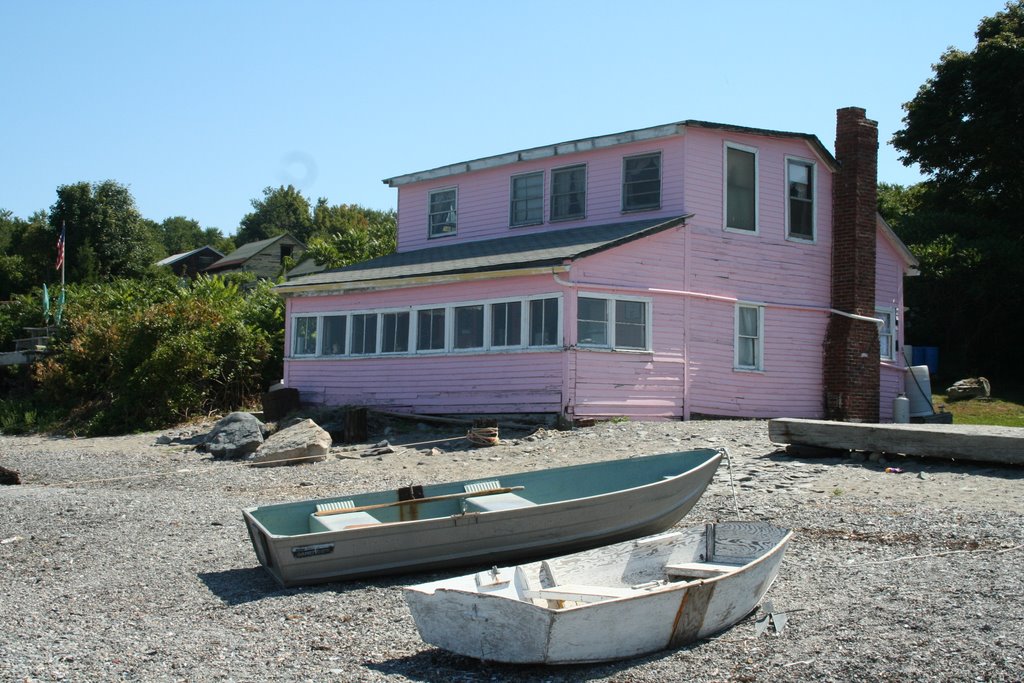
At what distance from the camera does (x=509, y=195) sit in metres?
23.3

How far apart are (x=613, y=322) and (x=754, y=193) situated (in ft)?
15.0

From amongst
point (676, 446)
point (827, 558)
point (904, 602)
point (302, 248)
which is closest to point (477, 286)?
point (676, 446)

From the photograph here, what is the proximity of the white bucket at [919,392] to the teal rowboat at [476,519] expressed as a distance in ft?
44.2

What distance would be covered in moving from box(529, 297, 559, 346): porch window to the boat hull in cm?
1126

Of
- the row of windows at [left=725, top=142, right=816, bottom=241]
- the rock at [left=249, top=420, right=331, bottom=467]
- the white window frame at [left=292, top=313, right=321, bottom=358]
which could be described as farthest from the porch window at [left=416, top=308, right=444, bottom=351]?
the row of windows at [left=725, top=142, right=816, bottom=241]

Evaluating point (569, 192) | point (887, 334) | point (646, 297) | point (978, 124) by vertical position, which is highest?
point (978, 124)

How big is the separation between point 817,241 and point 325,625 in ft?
53.3

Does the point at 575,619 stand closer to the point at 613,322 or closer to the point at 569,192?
the point at 613,322

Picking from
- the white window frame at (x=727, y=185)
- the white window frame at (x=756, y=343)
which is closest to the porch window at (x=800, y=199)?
the white window frame at (x=727, y=185)

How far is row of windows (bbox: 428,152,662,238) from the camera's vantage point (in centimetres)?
2073

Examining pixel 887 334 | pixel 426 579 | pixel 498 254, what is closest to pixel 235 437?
pixel 498 254

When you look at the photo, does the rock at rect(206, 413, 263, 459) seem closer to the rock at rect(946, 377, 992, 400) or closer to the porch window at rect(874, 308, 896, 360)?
the porch window at rect(874, 308, 896, 360)

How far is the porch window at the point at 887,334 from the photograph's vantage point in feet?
73.4

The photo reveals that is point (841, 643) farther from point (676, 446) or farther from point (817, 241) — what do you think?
point (817, 241)
